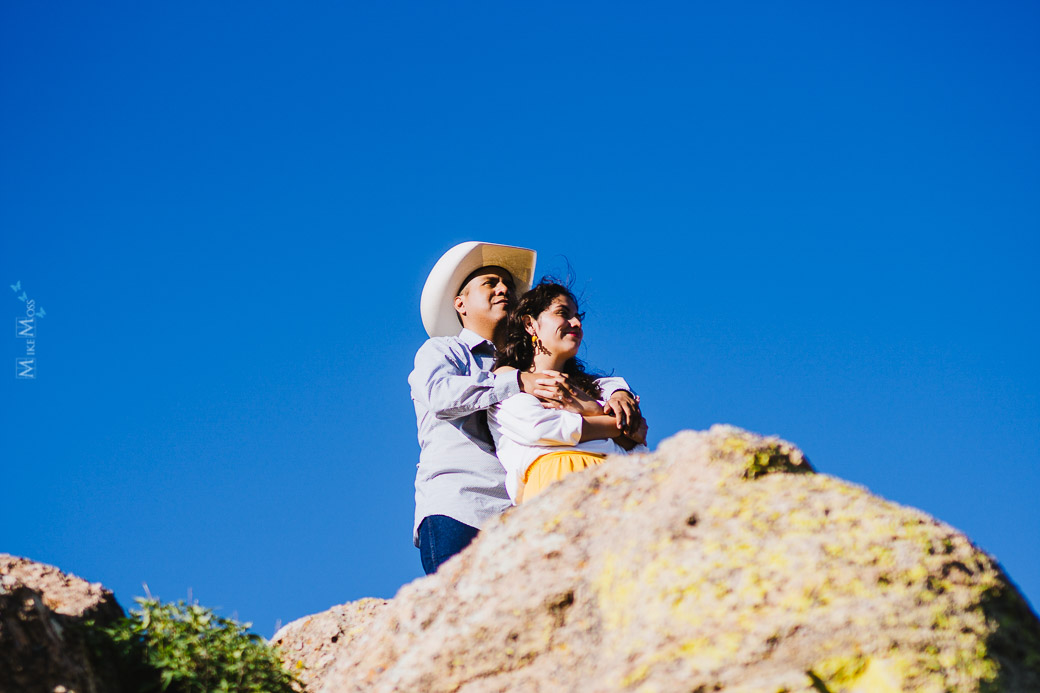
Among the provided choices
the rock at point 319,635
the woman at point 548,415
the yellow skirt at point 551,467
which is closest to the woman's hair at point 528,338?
the woman at point 548,415

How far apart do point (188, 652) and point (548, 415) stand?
7.93 ft

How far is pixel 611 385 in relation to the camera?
649 cm

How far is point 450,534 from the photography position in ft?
20.5

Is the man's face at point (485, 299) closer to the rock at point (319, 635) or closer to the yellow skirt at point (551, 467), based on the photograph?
the yellow skirt at point (551, 467)

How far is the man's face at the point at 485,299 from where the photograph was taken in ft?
24.8

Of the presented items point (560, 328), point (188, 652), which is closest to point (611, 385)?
point (560, 328)

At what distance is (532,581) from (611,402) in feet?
8.18

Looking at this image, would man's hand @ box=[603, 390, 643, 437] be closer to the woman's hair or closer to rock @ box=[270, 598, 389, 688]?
the woman's hair

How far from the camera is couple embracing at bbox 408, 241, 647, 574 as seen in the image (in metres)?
5.46

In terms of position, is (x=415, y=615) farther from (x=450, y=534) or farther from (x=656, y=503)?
(x=450, y=534)

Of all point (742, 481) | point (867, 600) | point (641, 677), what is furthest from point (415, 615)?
point (867, 600)

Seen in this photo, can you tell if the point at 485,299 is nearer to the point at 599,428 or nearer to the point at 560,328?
the point at 560,328

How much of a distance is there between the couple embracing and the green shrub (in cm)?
181

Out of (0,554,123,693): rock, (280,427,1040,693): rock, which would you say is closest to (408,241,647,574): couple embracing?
(280,427,1040,693): rock
